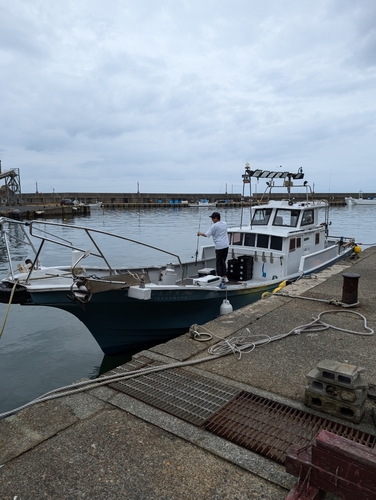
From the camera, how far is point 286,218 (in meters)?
11.4

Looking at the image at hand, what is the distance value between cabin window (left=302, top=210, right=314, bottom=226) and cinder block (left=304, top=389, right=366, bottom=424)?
318 inches

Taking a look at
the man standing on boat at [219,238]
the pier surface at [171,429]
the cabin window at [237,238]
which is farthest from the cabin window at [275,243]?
the pier surface at [171,429]

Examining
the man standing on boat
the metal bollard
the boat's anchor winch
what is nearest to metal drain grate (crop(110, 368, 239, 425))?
the boat's anchor winch

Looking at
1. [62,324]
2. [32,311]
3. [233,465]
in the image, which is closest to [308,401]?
[233,465]

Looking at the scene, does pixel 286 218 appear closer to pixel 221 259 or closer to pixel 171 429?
pixel 221 259

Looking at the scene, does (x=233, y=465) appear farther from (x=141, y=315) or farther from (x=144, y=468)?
(x=141, y=315)

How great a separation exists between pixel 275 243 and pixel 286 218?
5.28 feet

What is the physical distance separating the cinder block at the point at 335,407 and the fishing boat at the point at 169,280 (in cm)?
335

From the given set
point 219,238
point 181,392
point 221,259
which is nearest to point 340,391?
point 181,392

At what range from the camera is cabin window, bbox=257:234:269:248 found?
10219 millimetres

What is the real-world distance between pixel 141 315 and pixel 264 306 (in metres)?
2.35

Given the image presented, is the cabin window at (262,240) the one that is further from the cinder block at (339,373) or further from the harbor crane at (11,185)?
the harbor crane at (11,185)

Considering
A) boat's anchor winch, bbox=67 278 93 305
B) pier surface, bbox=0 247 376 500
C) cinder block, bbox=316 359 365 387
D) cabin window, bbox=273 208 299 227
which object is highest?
cabin window, bbox=273 208 299 227

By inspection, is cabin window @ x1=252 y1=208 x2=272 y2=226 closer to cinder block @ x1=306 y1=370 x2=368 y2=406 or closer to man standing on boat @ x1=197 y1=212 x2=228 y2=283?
man standing on boat @ x1=197 y1=212 x2=228 y2=283
